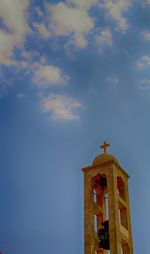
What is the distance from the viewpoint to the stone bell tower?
22203 mm

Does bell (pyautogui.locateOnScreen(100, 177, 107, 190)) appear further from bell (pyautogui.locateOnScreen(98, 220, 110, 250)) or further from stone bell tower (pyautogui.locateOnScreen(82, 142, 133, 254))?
bell (pyautogui.locateOnScreen(98, 220, 110, 250))

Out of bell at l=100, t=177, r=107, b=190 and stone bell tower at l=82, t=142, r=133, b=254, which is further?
bell at l=100, t=177, r=107, b=190

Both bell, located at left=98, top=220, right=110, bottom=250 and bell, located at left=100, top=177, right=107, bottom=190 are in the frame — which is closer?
bell, located at left=98, top=220, right=110, bottom=250

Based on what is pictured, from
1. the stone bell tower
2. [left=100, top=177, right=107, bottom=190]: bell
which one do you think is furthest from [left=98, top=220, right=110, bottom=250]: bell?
[left=100, top=177, right=107, bottom=190]: bell

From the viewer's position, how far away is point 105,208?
25656 mm

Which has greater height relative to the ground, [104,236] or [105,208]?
[105,208]

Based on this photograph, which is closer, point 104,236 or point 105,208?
point 104,236

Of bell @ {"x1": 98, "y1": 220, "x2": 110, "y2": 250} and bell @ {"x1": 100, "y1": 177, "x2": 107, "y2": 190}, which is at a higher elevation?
bell @ {"x1": 100, "y1": 177, "x2": 107, "y2": 190}

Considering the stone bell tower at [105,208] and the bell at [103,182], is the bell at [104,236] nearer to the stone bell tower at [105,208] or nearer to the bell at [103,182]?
the stone bell tower at [105,208]

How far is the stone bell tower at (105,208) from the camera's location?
22203mm

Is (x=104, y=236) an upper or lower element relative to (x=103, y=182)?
lower

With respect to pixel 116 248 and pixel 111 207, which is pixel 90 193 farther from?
pixel 116 248

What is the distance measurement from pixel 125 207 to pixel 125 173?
2566 mm

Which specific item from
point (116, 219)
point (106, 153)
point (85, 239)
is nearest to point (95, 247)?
point (85, 239)
